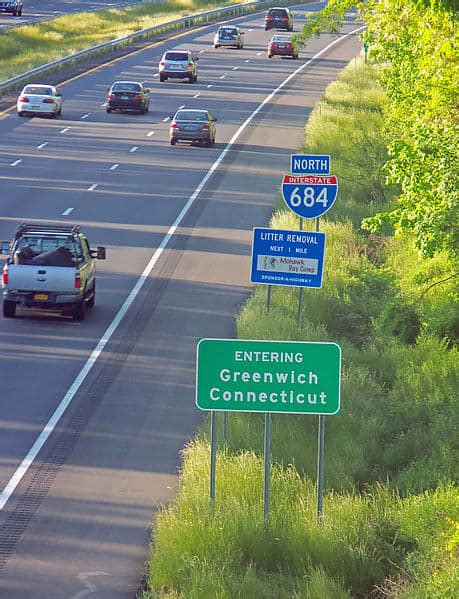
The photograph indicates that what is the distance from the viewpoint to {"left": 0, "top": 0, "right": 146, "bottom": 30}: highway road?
3866 inches

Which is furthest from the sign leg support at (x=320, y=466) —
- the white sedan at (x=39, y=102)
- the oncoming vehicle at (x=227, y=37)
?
the oncoming vehicle at (x=227, y=37)

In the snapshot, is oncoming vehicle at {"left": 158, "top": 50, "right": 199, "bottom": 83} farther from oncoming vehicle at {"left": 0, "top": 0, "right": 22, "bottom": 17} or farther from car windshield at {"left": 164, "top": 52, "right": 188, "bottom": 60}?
oncoming vehicle at {"left": 0, "top": 0, "right": 22, "bottom": 17}

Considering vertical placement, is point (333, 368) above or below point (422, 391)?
above

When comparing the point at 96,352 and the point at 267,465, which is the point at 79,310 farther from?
the point at 267,465

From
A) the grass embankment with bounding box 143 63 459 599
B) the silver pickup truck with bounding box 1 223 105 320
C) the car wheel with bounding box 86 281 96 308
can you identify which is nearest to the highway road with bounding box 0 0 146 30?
the car wheel with bounding box 86 281 96 308

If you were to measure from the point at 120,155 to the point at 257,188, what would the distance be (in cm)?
709

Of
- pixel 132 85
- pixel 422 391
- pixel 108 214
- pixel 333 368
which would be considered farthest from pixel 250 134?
pixel 333 368

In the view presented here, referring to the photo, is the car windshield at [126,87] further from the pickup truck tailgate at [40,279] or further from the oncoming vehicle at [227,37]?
the pickup truck tailgate at [40,279]

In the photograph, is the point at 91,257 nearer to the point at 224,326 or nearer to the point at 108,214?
the point at 224,326

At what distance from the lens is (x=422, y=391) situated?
18.3 metres

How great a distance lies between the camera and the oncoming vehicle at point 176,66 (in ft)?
217

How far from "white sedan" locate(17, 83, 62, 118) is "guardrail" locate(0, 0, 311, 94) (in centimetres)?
568

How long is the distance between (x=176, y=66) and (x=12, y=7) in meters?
40.5

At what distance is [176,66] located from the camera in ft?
217
